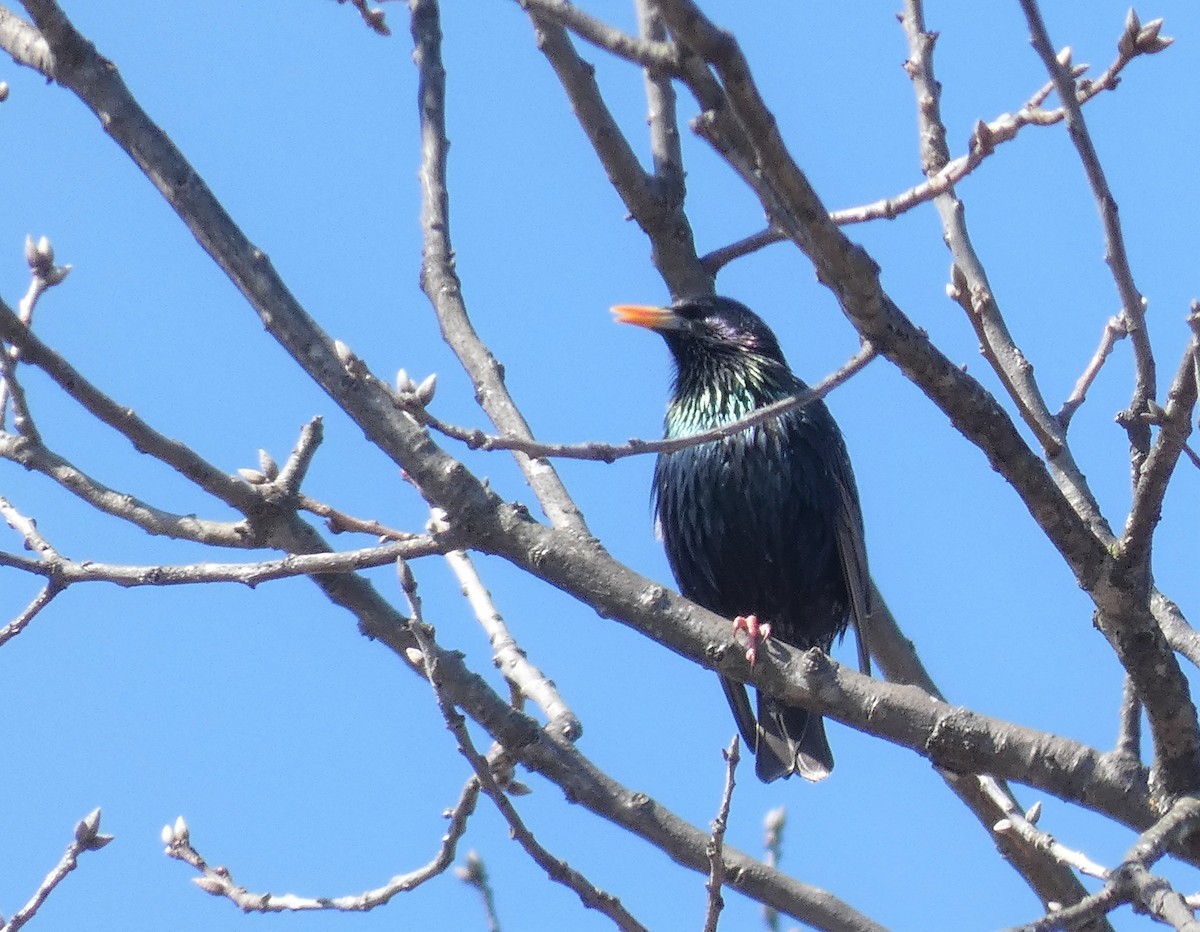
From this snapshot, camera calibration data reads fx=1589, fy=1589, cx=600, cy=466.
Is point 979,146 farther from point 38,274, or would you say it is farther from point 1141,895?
point 38,274

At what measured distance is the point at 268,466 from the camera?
3.29 meters

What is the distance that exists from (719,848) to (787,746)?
2800 mm

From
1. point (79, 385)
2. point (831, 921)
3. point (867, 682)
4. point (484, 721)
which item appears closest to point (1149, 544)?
point (867, 682)

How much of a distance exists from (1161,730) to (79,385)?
2140 millimetres

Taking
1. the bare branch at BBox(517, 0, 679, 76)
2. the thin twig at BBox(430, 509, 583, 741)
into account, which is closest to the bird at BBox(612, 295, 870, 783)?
the thin twig at BBox(430, 509, 583, 741)

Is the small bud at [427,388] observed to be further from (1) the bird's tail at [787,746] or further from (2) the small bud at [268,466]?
(1) the bird's tail at [787,746]

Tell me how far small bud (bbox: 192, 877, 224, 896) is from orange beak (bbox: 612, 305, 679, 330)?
289 centimetres

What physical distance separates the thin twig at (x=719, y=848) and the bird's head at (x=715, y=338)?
3.07 m

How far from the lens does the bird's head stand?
5.94 metres

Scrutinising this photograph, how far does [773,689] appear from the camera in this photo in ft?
10.5

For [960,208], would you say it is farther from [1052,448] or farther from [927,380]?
[927,380]

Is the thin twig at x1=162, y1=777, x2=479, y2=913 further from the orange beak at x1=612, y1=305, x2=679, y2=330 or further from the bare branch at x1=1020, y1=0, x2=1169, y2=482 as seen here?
the orange beak at x1=612, y1=305, x2=679, y2=330

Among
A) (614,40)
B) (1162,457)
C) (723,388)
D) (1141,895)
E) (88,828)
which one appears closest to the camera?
(614,40)

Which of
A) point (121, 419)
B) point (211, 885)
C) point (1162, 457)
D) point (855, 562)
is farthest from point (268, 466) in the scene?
point (855, 562)
